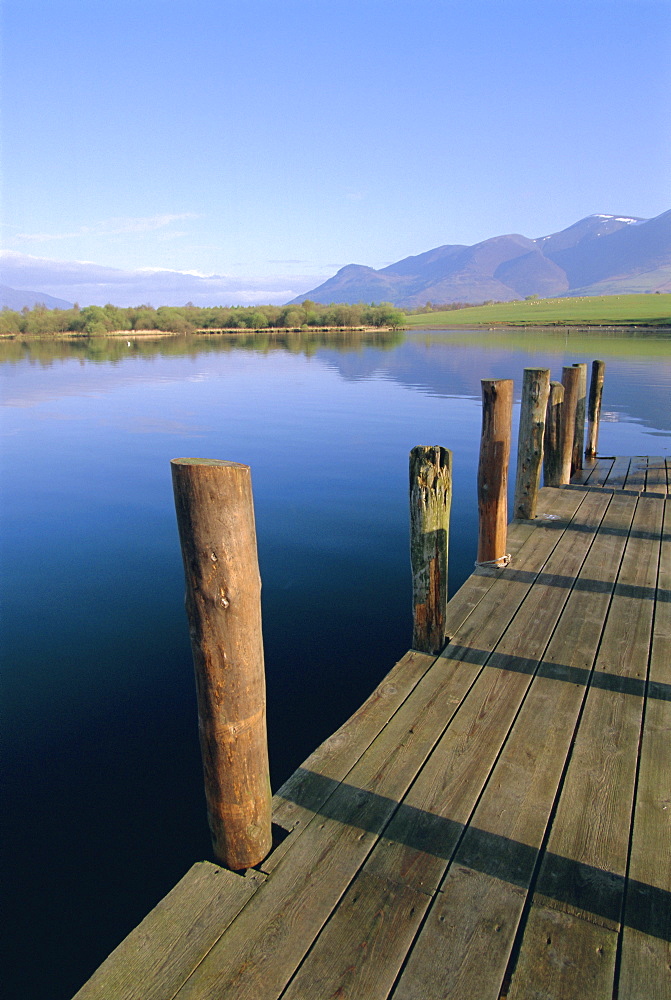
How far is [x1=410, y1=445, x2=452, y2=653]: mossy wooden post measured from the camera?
472 centimetres

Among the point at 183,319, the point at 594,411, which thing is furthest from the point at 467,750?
the point at 183,319

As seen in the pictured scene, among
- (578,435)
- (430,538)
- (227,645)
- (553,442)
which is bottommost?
(578,435)

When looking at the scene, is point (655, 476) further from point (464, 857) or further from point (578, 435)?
point (464, 857)

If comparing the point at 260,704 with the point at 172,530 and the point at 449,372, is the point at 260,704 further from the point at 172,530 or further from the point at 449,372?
the point at 449,372

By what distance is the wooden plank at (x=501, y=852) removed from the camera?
93.4 inches

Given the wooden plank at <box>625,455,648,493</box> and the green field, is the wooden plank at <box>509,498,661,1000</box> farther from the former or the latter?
the green field

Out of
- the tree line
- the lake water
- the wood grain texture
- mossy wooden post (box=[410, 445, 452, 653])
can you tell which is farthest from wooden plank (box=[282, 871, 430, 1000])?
the tree line

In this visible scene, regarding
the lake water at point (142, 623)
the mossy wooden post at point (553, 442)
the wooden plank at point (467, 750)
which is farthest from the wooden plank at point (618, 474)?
the wooden plank at point (467, 750)

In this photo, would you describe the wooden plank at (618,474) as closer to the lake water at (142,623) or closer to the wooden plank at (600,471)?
the wooden plank at (600,471)

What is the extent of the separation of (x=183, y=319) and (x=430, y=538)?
388ft

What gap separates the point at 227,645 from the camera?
268 centimetres

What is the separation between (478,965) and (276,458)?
612 inches

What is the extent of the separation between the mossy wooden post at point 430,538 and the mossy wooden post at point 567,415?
18.7 ft

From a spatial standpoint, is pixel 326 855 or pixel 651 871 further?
pixel 326 855
